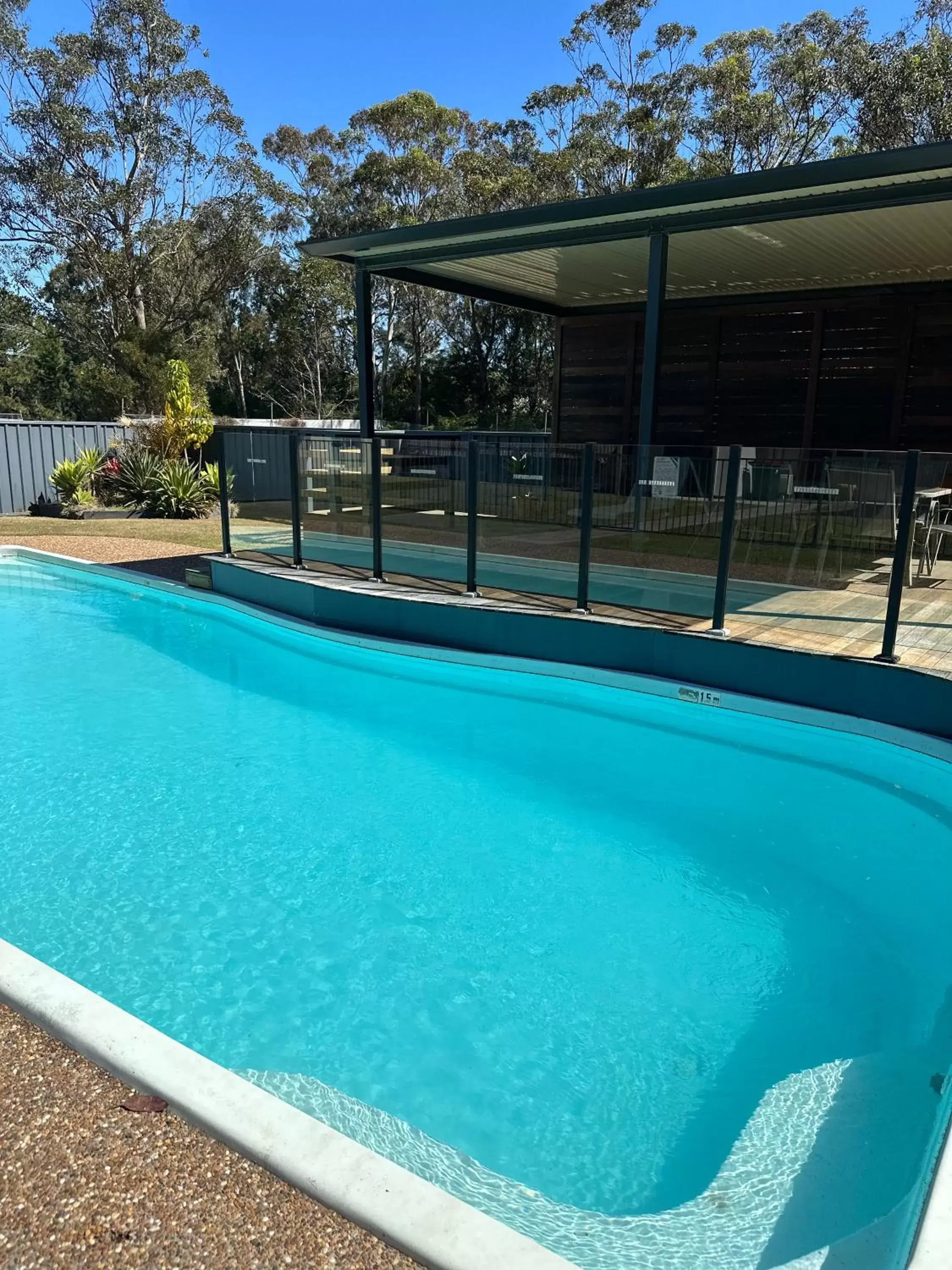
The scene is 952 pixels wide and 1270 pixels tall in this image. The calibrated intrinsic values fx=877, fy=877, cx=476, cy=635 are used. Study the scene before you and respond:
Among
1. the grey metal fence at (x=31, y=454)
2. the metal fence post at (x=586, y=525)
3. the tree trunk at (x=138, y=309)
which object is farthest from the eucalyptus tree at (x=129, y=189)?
the metal fence post at (x=586, y=525)

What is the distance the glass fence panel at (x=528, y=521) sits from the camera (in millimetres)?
7910

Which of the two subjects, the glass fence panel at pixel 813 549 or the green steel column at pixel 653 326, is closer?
the glass fence panel at pixel 813 549

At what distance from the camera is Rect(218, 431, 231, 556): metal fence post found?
10836 mm

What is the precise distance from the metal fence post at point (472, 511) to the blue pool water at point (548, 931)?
1367 millimetres

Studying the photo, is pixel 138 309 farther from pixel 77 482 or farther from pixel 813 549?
pixel 813 549

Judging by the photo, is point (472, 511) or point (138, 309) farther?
point (138, 309)

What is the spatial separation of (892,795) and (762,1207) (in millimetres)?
3526

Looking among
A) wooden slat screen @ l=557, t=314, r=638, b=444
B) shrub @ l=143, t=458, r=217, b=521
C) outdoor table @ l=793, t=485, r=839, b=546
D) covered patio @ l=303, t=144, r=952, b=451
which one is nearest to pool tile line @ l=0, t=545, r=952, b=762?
outdoor table @ l=793, t=485, r=839, b=546

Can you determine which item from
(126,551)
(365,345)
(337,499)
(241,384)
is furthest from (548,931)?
(241,384)

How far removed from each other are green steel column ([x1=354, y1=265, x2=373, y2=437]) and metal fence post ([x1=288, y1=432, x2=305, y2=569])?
11.3 feet

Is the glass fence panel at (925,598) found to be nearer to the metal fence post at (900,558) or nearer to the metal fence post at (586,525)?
the metal fence post at (900,558)

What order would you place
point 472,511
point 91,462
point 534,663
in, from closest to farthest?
point 534,663, point 472,511, point 91,462

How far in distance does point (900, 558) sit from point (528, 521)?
3.30 metres

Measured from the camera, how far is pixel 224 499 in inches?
436
